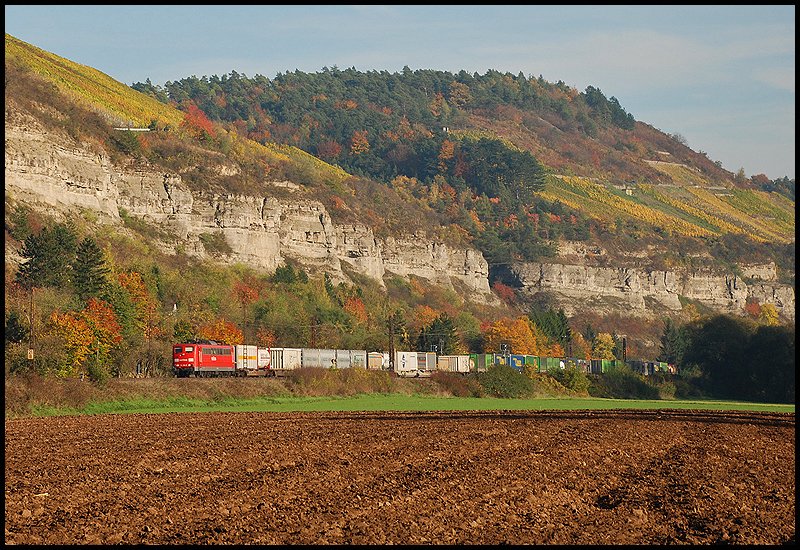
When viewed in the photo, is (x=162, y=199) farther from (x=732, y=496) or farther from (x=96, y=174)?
(x=732, y=496)

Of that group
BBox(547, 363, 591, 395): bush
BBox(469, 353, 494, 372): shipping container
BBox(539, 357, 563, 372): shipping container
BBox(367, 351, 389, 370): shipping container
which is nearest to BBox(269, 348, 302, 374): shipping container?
BBox(367, 351, 389, 370): shipping container

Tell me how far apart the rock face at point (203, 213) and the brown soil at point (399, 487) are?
76296mm

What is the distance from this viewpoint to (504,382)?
103812 mm

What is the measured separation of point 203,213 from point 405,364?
37076 millimetres

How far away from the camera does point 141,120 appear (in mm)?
187125

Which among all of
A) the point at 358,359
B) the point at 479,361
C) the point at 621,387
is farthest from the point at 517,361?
the point at 358,359

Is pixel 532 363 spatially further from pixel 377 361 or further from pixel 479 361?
pixel 377 361

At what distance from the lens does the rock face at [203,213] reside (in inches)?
4466

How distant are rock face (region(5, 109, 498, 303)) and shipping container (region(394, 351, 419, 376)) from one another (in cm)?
2858

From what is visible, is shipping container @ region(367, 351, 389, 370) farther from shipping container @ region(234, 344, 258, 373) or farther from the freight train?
shipping container @ region(234, 344, 258, 373)

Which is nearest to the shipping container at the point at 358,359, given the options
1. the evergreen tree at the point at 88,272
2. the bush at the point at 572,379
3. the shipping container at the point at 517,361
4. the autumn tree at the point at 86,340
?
the shipping container at the point at 517,361

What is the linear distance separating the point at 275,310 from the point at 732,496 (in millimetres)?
97734

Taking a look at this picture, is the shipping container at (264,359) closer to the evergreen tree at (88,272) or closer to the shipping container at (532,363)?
the evergreen tree at (88,272)

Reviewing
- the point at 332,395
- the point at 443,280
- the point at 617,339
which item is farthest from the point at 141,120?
the point at 332,395
